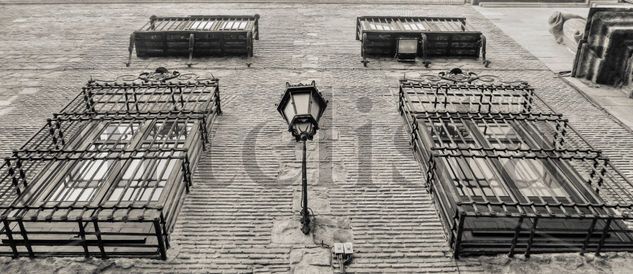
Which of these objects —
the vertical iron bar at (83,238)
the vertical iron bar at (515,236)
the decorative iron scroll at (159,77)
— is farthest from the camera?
the decorative iron scroll at (159,77)

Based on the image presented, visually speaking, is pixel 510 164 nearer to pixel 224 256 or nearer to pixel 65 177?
pixel 224 256

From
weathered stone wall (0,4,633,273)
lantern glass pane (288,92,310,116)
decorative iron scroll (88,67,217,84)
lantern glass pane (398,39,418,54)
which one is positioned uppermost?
lantern glass pane (288,92,310,116)

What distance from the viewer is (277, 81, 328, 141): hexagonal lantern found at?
7.80 metres

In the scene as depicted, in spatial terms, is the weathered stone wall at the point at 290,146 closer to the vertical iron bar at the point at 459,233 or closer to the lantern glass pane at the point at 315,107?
the vertical iron bar at the point at 459,233

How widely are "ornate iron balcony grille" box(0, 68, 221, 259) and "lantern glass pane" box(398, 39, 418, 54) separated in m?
8.09

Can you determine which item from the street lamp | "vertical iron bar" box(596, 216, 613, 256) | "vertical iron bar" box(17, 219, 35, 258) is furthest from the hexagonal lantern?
"vertical iron bar" box(596, 216, 613, 256)

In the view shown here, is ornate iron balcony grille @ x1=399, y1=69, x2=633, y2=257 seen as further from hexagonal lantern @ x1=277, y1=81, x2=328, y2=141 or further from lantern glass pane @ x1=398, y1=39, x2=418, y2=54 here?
lantern glass pane @ x1=398, y1=39, x2=418, y2=54

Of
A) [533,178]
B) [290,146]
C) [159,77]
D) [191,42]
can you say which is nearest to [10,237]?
[290,146]

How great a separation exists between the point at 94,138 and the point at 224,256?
209 inches

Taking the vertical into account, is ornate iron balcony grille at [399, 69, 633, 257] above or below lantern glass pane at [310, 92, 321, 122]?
below

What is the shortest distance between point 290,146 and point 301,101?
4.52 metres

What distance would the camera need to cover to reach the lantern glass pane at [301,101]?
782cm

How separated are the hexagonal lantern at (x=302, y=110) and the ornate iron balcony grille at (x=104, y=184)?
2773 mm

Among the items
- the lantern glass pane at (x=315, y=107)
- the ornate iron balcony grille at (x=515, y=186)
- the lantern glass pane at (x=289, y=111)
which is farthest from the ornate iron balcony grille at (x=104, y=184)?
the ornate iron balcony grille at (x=515, y=186)
